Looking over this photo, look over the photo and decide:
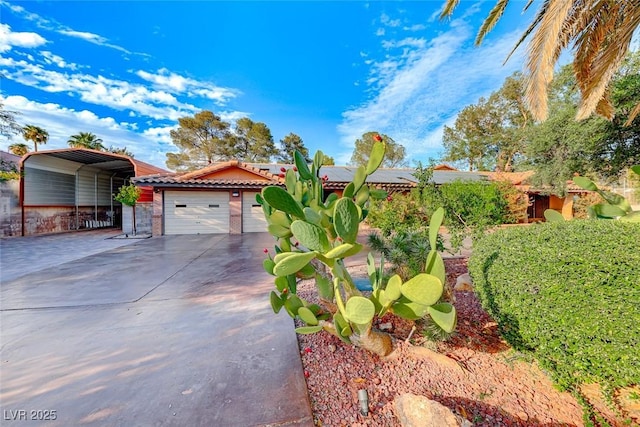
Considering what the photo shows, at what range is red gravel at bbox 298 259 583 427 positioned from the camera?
1.71m

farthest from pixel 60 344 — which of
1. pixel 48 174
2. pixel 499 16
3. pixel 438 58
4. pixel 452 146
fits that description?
pixel 452 146

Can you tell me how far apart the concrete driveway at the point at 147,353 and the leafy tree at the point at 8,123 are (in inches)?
324

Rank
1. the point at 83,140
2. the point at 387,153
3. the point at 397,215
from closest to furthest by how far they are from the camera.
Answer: the point at 397,215, the point at 83,140, the point at 387,153

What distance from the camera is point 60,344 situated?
2.75 m

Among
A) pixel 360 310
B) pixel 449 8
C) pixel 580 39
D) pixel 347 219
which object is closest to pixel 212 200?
pixel 449 8

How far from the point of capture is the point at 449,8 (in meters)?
4.90

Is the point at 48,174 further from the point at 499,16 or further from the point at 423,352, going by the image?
the point at 499,16

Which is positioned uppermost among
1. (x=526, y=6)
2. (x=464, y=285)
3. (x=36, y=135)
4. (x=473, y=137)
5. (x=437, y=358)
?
(x=473, y=137)

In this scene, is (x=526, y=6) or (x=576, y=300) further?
(x=526, y=6)

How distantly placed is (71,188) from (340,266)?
792 inches

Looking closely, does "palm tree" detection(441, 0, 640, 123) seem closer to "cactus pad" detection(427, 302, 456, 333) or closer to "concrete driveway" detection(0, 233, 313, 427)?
"cactus pad" detection(427, 302, 456, 333)

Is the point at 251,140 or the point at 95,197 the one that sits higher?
the point at 251,140

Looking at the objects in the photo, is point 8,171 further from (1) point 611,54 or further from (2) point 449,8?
(1) point 611,54

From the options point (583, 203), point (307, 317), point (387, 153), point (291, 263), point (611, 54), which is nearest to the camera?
point (291, 263)
